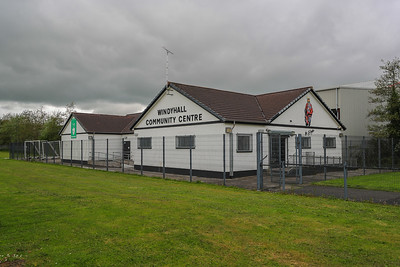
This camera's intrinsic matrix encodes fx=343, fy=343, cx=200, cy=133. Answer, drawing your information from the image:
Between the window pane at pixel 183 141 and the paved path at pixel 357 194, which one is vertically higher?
the window pane at pixel 183 141

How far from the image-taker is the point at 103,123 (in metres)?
33.2

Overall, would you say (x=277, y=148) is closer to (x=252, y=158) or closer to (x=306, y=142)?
(x=252, y=158)

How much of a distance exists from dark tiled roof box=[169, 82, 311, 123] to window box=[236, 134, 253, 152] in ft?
2.89

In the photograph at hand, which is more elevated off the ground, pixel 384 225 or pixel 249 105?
pixel 249 105

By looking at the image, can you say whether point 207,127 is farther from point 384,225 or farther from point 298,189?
point 384,225

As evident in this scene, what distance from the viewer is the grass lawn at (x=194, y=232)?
4.86m

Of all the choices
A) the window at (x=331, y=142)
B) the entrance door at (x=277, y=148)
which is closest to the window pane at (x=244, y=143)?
the entrance door at (x=277, y=148)

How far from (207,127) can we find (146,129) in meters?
6.27

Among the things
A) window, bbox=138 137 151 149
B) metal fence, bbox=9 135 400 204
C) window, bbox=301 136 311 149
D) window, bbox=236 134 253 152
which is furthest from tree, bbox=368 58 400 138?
window, bbox=138 137 151 149

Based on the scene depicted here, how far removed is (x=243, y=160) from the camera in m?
18.3

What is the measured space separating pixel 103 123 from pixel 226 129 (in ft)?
62.1

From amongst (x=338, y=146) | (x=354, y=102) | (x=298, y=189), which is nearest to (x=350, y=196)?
(x=298, y=189)

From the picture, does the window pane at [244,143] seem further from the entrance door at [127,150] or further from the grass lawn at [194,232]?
the entrance door at [127,150]

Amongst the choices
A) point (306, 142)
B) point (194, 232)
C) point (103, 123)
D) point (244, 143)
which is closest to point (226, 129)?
point (244, 143)
